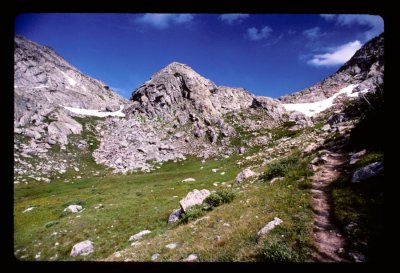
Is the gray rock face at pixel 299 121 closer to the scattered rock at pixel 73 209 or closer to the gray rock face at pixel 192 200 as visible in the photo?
the scattered rock at pixel 73 209

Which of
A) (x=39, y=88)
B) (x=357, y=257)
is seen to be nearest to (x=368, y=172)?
(x=357, y=257)

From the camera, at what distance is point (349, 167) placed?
12.7 metres

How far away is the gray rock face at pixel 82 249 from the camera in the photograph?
13609 millimetres

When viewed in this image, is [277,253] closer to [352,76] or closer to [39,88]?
[39,88]

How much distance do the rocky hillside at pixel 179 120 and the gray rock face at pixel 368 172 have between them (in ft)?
232

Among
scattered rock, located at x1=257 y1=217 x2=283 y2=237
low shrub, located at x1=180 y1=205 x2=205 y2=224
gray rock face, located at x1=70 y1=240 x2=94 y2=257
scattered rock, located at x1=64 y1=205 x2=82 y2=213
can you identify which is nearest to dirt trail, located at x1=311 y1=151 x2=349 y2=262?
scattered rock, located at x1=257 y1=217 x2=283 y2=237

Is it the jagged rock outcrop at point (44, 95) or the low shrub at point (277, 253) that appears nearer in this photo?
the low shrub at point (277, 253)

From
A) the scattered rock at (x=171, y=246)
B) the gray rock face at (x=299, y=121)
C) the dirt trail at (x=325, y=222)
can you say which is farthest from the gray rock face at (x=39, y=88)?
the dirt trail at (x=325, y=222)

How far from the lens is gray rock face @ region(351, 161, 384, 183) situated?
9641 mm

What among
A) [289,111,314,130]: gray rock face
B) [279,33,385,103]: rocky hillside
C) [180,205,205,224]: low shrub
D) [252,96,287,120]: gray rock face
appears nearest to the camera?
[180,205,205,224]: low shrub

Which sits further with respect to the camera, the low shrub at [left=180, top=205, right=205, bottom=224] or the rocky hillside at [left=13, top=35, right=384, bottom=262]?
the low shrub at [left=180, top=205, right=205, bottom=224]

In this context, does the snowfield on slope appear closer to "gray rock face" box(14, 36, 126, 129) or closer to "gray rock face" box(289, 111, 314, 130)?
"gray rock face" box(289, 111, 314, 130)

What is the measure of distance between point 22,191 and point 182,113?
71.7m

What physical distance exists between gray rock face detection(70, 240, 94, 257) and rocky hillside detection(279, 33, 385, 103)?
161m
